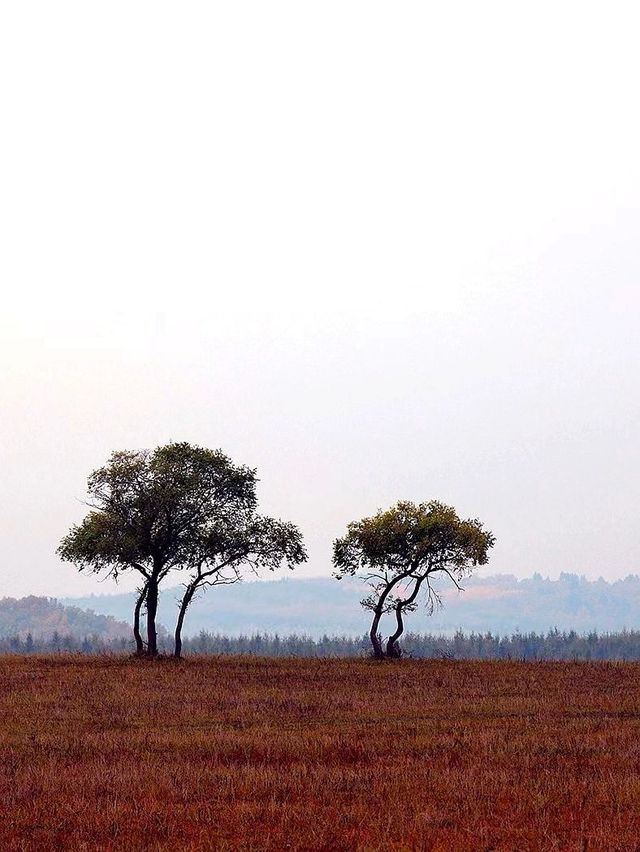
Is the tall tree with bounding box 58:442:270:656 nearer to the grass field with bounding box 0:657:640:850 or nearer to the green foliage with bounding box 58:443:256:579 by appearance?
the green foliage with bounding box 58:443:256:579

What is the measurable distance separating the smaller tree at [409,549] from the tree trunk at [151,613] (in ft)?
43.0

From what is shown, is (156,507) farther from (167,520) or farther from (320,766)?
(320,766)

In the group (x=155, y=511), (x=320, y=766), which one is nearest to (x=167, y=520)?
(x=155, y=511)

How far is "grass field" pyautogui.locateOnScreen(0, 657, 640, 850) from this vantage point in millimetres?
18312

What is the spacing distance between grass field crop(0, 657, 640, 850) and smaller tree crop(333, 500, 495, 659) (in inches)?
1026

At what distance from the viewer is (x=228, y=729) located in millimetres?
32469

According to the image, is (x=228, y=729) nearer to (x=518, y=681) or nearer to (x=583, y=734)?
(x=583, y=734)

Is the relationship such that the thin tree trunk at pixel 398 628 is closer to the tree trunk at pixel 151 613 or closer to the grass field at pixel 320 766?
the tree trunk at pixel 151 613

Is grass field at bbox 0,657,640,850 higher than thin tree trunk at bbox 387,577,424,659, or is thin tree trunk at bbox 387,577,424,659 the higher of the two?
thin tree trunk at bbox 387,577,424,659

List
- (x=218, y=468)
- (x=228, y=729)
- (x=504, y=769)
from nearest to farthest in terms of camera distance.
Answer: (x=504, y=769) < (x=228, y=729) < (x=218, y=468)

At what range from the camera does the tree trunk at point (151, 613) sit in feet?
237

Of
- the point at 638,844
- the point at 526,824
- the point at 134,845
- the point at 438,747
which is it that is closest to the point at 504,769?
the point at 438,747

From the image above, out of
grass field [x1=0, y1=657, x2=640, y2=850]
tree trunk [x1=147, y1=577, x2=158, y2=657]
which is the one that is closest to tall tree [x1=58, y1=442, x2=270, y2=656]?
tree trunk [x1=147, y1=577, x2=158, y2=657]

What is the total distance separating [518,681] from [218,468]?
1177 inches
